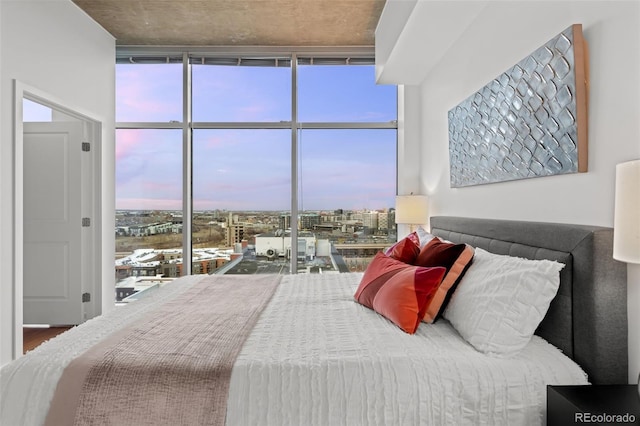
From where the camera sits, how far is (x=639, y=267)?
125cm

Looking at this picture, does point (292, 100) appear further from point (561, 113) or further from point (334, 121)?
point (561, 113)

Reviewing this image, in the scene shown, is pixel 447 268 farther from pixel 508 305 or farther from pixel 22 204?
pixel 22 204

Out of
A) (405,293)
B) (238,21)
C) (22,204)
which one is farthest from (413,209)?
(22,204)

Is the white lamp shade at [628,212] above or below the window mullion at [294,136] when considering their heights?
below

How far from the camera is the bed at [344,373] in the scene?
3.96ft

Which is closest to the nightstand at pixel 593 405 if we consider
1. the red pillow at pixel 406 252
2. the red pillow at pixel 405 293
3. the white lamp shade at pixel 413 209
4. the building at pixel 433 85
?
the building at pixel 433 85

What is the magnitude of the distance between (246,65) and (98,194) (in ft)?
7.11

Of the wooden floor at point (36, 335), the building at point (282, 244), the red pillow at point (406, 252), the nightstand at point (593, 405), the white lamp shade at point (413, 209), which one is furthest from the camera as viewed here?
the building at point (282, 244)

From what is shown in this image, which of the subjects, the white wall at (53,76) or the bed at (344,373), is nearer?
the bed at (344,373)

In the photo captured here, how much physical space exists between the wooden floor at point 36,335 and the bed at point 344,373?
2363mm

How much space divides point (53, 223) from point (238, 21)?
274 cm

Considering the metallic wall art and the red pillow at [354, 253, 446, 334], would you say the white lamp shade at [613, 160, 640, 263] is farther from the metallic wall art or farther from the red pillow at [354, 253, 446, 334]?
the red pillow at [354, 253, 446, 334]

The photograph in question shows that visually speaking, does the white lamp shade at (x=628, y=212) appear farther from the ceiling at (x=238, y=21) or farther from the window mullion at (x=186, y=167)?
the window mullion at (x=186, y=167)

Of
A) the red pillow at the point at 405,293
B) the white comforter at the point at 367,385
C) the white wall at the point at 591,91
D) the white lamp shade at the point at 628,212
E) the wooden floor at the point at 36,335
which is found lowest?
the wooden floor at the point at 36,335
